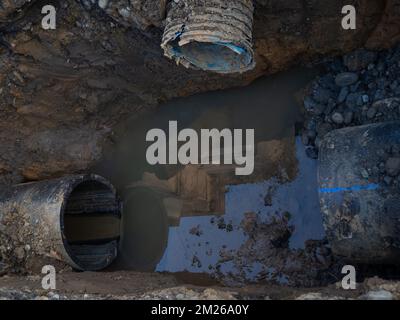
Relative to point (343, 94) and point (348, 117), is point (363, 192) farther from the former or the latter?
point (343, 94)

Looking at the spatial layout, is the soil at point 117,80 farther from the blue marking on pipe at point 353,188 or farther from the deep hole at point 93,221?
the deep hole at point 93,221

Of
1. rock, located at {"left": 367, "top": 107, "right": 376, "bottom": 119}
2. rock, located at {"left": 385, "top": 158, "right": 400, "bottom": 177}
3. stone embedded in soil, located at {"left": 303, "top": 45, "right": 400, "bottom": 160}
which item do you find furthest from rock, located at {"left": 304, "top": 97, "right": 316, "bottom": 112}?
rock, located at {"left": 385, "top": 158, "right": 400, "bottom": 177}

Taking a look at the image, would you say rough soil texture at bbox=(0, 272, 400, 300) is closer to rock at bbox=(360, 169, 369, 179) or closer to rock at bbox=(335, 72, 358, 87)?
rock at bbox=(360, 169, 369, 179)

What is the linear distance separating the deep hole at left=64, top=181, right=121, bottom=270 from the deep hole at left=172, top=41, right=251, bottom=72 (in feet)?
5.70

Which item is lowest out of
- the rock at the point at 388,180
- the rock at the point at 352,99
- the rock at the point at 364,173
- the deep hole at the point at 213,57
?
the rock at the point at 388,180

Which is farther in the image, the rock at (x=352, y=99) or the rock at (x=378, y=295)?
the rock at (x=352, y=99)

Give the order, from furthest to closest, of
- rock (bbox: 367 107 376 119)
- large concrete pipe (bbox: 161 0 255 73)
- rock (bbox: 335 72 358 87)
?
rock (bbox: 335 72 358 87) < rock (bbox: 367 107 376 119) < large concrete pipe (bbox: 161 0 255 73)

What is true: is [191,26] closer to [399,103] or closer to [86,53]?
[86,53]

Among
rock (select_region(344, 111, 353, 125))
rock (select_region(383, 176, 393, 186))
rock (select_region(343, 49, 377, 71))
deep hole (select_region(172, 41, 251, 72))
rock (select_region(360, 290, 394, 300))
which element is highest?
rock (select_region(343, 49, 377, 71))

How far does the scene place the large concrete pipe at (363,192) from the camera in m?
3.15

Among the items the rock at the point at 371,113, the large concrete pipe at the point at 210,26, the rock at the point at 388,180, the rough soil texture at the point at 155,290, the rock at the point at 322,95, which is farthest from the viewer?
the rock at the point at 322,95

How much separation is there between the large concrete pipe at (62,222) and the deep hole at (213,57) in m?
1.59

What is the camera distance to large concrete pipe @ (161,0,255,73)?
3025mm

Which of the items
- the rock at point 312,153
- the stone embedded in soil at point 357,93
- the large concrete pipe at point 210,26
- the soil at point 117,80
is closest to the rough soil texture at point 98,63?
the soil at point 117,80
